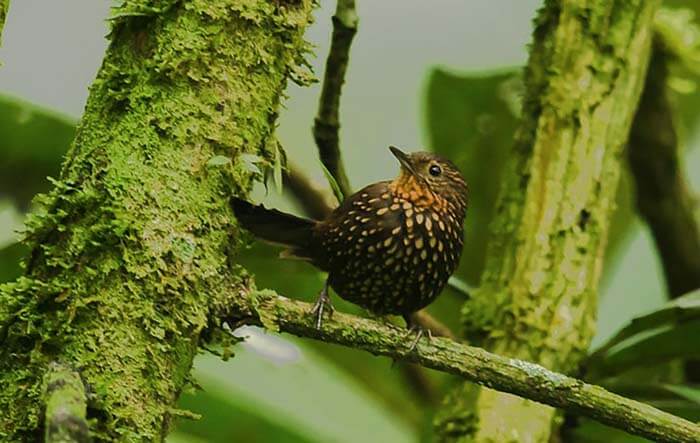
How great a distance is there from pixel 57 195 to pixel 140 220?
0.14 meters

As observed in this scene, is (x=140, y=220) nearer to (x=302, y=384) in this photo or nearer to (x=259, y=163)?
(x=259, y=163)

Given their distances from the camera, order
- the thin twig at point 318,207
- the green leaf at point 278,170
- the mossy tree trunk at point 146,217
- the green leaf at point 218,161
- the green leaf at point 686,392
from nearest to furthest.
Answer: the mossy tree trunk at point 146,217 < the green leaf at point 218,161 < the green leaf at point 278,170 < the green leaf at point 686,392 < the thin twig at point 318,207

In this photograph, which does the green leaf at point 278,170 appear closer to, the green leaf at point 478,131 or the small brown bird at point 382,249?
Answer: the small brown bird at point 382,249

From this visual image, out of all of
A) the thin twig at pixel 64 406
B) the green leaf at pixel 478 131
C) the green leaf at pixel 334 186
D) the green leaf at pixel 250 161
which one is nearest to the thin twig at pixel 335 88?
the green leaf at pixel 334 186

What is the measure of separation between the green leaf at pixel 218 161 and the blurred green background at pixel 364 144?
0.21 meters

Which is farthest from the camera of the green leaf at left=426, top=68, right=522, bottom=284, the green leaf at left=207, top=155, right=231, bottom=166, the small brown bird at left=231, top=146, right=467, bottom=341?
the green leaf at left=426, top=68, right=522, bottom=284

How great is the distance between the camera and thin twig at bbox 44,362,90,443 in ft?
4.64

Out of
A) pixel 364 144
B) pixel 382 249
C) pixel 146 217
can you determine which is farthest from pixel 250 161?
pixel 364 144

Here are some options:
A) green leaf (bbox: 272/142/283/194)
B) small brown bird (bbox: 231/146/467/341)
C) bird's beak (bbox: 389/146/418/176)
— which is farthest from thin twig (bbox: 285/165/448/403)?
green leaf (bbox: 272/142/283/194)

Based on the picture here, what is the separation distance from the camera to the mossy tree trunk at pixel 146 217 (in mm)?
1724

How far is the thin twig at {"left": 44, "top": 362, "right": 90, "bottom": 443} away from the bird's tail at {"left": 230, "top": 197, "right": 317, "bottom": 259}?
442 mm

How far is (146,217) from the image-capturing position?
1.80 meters

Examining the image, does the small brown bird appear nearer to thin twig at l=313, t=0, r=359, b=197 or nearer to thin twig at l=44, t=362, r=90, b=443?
thin twig at l=313, t=0, r=359, b=197

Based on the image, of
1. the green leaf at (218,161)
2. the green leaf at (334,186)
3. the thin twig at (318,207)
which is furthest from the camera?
the thin twig at (318,207)
